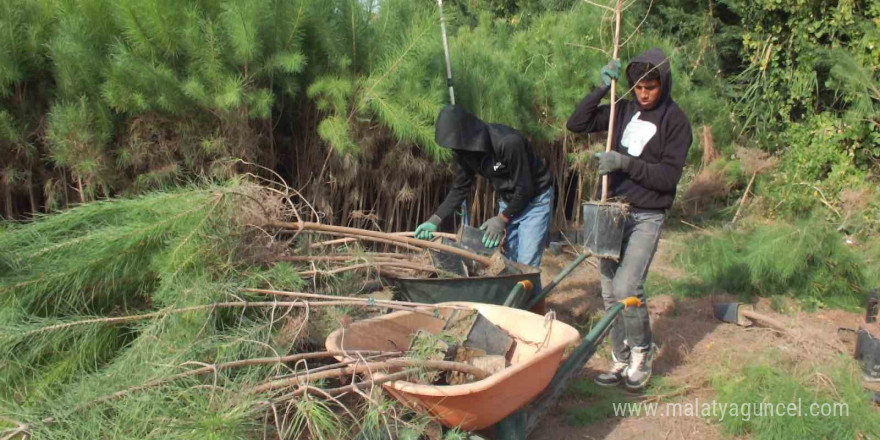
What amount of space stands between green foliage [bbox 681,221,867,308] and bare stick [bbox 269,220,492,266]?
2.95 metres

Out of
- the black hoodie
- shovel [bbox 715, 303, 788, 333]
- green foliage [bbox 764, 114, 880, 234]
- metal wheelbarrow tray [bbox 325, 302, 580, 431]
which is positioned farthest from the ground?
green foliage [bbox 764, 114, 880, 234]

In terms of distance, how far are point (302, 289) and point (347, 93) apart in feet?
5.66

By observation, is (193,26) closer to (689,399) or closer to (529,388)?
(529,388)

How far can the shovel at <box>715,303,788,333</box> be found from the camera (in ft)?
15.1

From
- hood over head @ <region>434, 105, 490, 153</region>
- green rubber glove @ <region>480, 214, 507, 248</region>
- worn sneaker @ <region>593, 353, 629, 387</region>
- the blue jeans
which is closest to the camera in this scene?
worn sneaker @ <region>593, 353, 629, 387</region>

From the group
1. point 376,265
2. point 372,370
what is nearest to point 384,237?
point 376,265

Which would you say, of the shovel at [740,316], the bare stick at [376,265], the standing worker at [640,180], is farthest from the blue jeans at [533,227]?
the shovel at [740,316]

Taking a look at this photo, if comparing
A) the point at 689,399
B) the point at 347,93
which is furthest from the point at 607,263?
the point at 347,93

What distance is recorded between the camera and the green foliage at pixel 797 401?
2.98m

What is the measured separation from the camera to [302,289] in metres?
3.35

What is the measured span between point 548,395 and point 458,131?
1780 mm

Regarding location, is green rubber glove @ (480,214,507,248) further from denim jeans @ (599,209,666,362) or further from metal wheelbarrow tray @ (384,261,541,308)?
denim jeans @ (599,209,666,362)

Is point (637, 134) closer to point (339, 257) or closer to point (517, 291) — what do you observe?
point (517, 291)

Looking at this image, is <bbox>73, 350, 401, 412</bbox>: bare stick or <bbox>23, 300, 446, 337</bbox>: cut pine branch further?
<bbox>23, 300, 446, 337</bbox>: cut pine branch
